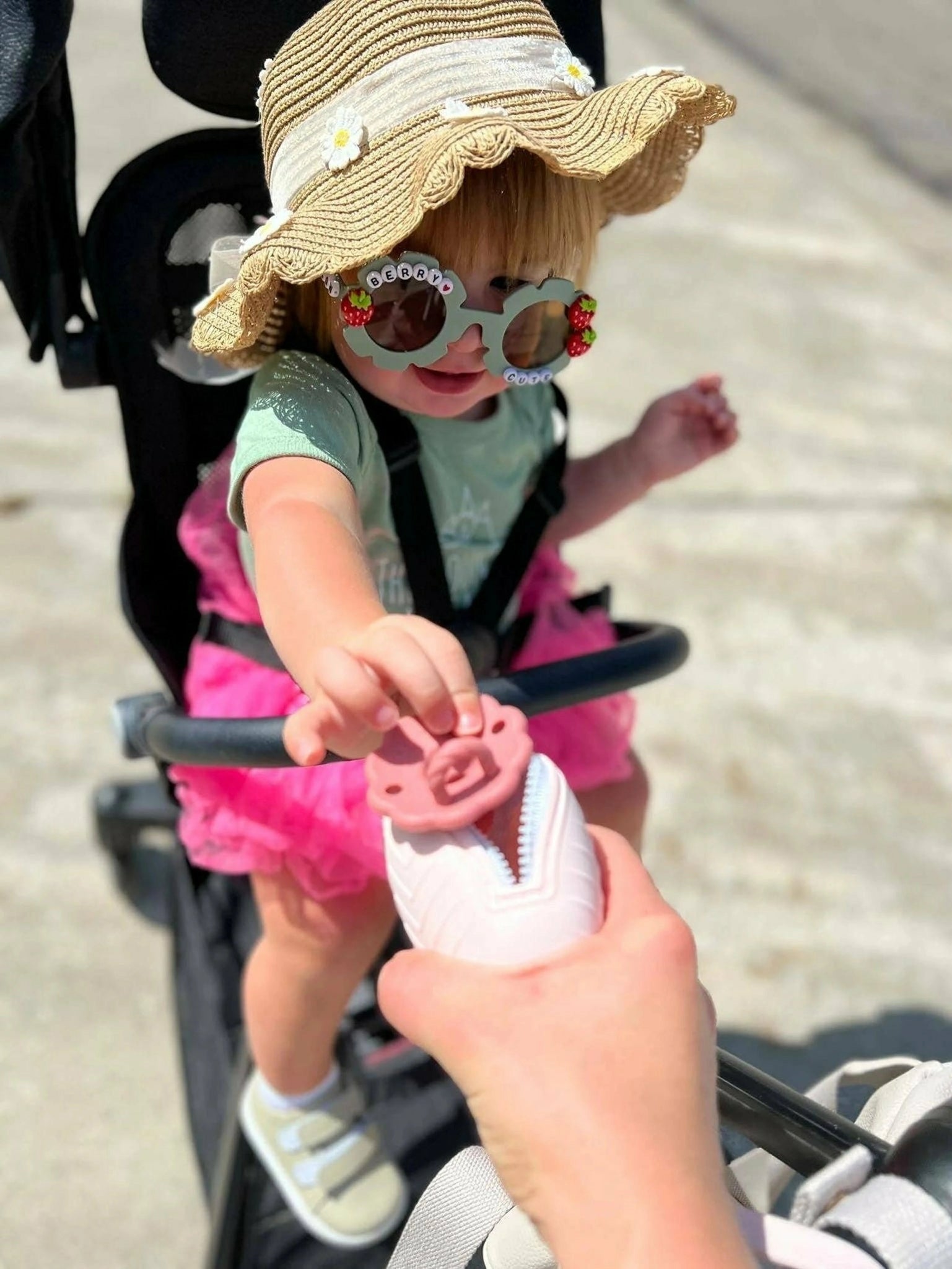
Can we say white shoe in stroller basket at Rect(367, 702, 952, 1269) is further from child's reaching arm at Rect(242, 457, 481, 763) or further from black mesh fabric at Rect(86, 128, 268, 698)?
black mesh fabric at Rect(86, 128, 268, 698)

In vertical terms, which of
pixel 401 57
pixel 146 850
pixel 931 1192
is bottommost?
pixel 146 850

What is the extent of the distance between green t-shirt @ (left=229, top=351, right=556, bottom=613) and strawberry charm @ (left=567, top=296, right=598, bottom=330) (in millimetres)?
161

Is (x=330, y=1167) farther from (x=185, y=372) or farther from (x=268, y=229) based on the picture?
(x=268, y=229)

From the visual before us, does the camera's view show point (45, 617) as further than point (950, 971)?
Yes

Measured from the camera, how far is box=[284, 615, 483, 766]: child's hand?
610mm

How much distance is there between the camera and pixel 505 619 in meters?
1.27

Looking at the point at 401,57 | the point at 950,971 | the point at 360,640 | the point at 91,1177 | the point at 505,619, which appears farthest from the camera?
the point at 950,971

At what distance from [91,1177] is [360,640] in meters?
1.01

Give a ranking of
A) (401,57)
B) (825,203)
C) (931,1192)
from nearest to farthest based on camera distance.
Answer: (931,1192) < (401,57) < (825,203)

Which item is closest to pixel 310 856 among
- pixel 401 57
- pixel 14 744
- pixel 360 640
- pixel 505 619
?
pixel 505 619

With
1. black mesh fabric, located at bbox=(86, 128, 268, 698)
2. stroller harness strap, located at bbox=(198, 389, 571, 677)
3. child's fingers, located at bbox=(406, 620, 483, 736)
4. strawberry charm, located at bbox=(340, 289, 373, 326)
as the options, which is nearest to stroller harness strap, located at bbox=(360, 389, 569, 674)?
stroller harness strap, located at bbox=(198, 389, 571, 677)

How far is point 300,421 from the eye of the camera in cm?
93

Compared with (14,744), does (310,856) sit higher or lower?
higher

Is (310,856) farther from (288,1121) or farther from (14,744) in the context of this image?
(14,744)
